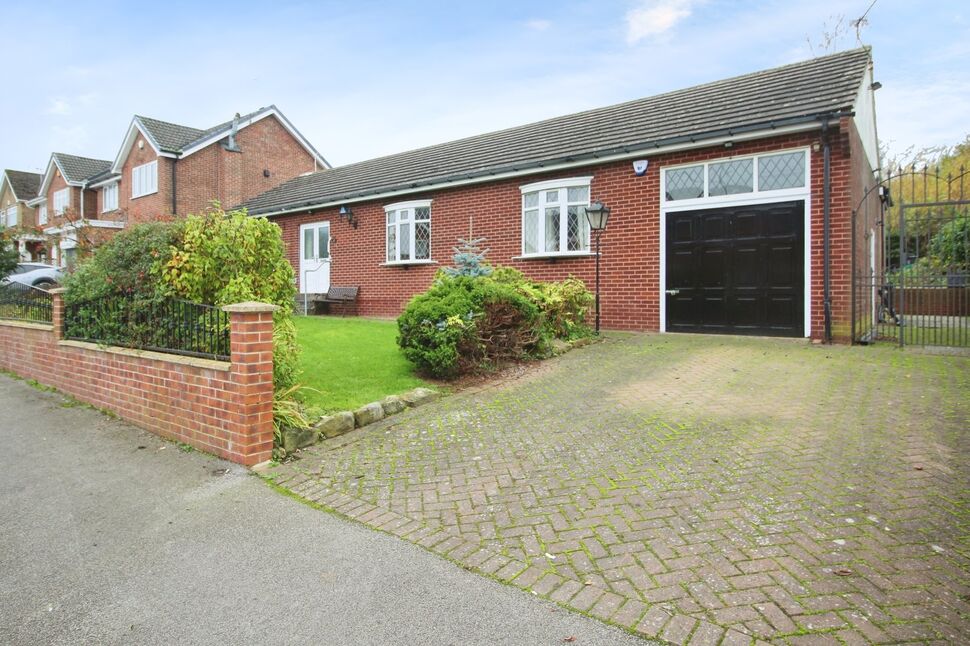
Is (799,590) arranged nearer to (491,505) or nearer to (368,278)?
(491,505)

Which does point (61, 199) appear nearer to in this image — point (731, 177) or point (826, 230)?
point (731, 177)

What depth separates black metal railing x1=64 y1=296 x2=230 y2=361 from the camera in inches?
209

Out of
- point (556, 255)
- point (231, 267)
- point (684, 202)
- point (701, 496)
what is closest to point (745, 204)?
point (684, 202)

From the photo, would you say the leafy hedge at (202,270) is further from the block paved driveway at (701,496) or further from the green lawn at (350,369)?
the block paved driveway at (701,496)

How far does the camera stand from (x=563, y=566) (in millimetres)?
3053

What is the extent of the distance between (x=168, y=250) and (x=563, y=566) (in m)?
5.07

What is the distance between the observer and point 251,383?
4.72 metres

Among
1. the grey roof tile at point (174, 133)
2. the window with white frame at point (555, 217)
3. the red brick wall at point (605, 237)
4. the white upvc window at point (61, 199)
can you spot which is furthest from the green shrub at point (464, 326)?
the white upvc window at point (61, 199)

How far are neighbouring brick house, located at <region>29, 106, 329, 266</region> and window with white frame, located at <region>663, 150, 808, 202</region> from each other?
2107 centimetres

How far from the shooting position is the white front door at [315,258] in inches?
716

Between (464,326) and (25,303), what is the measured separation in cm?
692

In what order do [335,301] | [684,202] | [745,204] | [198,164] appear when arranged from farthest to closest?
[198,164]
[335,301]
[684,202]
[745,204]

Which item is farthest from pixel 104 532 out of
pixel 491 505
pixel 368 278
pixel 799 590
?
pixel 368 278

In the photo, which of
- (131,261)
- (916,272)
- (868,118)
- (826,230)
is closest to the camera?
(131,261)
